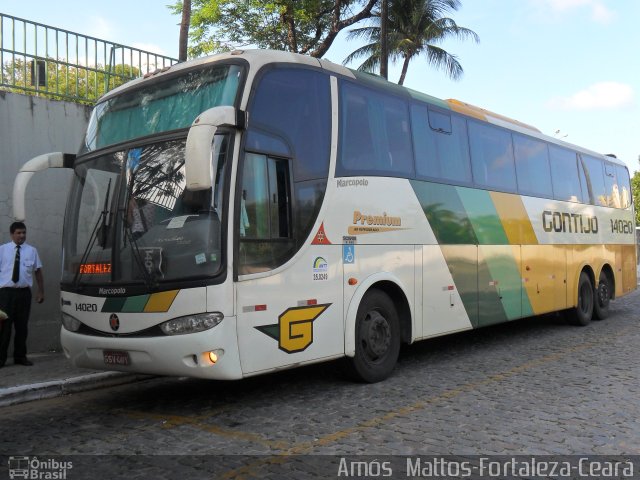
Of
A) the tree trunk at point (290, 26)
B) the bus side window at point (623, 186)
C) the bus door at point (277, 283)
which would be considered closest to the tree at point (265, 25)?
the tree trunk at point (290, 26)

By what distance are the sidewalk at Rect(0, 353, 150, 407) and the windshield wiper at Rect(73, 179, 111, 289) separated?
152 centimetres

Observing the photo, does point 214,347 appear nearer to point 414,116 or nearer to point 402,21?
point 414,116

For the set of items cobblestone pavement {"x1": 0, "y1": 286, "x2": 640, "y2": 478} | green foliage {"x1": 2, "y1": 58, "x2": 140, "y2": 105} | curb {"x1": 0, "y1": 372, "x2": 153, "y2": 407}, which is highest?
green foliage {"x1": 2, "y1": 58, "x2": 140, "y2": 105}

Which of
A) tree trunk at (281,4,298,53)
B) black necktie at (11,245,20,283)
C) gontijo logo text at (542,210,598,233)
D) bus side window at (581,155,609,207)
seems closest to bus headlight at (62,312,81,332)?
black necktie at (11,245,20,283)

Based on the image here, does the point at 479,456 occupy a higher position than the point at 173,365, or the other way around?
the point at 173,365

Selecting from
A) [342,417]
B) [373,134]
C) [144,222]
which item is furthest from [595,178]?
[144,222]

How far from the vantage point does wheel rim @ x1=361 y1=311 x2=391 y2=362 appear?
697cm

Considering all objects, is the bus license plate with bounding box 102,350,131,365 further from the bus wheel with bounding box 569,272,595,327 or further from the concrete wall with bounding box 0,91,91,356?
the bus wheel with bounding box 569,272,595,327

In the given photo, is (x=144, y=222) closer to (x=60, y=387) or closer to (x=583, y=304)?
(x=60, y=387)

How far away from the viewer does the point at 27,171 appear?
20.8ft

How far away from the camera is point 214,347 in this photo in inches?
209

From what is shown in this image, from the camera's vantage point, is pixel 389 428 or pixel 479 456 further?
pixel 389 428

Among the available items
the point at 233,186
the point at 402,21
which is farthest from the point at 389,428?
the point at 402,21

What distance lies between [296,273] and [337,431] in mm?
1603
